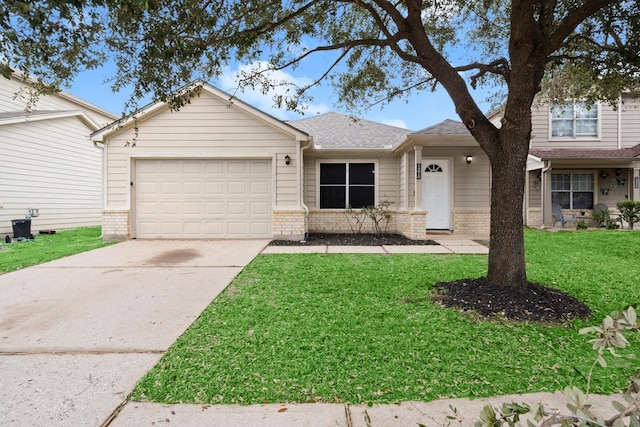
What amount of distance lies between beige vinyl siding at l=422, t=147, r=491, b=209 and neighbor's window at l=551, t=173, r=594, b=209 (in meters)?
4.56

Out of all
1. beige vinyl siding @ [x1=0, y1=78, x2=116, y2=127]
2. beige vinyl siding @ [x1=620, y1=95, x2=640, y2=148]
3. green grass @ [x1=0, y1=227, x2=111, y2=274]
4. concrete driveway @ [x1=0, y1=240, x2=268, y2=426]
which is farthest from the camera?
beige vinyl siding @ [x1=620, y1=95, x2=640, y2=148]

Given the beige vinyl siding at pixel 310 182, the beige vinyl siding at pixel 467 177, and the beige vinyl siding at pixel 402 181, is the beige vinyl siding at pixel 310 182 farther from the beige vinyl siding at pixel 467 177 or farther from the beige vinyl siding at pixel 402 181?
the beige vinyl siding at pixel 467 177

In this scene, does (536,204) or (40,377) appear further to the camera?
(536,204)

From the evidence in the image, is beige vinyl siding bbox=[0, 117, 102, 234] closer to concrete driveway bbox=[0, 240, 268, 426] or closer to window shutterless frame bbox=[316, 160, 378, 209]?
concrete driveway bbox=[0, 240, 268, 426]

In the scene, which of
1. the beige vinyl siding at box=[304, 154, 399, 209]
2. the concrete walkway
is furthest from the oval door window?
the concrete walkway

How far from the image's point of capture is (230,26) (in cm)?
544

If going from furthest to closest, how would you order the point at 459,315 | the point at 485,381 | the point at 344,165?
the point at 344,165, the point at 459,315, the point at 485,381

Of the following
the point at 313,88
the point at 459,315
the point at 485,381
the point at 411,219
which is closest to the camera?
the point at 485,381

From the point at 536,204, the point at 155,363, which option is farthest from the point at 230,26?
the point at 536,204

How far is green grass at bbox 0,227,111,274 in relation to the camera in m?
7.15

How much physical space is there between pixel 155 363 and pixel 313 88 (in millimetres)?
5618

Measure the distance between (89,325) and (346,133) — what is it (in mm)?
10976

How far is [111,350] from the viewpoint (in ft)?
10.5

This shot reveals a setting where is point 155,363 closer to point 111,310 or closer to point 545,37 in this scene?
point 111,310
